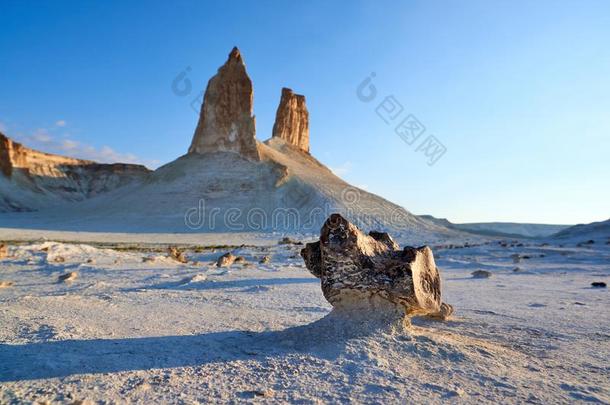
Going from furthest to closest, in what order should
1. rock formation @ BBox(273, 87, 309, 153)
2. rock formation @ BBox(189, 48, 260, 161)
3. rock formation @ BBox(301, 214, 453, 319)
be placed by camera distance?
rock formation @ BBox(273, 87, 309, 153)
rock formation @ BBox(189, 48, 260, 161)
rock formation @ BBox(301, 214, 453, 319)

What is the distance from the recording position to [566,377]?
3.56 metres

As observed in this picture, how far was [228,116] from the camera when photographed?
56.1 metres

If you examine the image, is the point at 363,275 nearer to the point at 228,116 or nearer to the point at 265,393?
the point at 265,393

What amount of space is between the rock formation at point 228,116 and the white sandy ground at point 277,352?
48569mm

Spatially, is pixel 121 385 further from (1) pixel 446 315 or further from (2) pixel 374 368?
(1) pixel 446 315

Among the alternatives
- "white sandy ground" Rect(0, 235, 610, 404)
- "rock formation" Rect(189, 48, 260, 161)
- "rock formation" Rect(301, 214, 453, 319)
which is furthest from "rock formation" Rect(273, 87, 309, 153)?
"rock formation" Rect(301, 214, 453, 319)

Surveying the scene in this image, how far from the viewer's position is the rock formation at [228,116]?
181 feet

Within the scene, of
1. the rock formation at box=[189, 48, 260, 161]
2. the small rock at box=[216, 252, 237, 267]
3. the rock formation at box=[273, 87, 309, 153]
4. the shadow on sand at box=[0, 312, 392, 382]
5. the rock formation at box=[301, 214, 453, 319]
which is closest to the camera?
the shadow on sand at box=[0, 312, 392, 382]

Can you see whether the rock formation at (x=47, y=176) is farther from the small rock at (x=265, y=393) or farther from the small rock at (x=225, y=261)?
the small rock at (x=265, y=393)

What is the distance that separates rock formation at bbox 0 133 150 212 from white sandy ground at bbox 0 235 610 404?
2741 inches

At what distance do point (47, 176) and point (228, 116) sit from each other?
42.7 metres

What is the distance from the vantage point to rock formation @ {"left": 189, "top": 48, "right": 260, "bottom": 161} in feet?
181

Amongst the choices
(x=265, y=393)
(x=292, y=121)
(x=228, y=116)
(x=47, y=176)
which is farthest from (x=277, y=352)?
(x=47, y=176)

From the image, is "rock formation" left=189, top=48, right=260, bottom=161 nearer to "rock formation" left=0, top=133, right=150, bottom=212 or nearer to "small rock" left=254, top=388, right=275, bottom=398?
"rock formation" left=0, top=133, right=150, bottom=212
